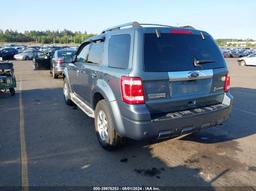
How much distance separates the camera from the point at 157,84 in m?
3.75

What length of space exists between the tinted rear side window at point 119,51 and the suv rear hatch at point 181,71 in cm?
33

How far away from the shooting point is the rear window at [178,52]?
3805mm

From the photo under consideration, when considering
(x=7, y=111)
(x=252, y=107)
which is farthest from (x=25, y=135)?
(x=252, y=107)

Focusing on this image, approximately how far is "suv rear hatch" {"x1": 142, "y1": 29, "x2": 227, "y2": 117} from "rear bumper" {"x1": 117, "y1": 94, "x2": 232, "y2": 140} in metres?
0.14

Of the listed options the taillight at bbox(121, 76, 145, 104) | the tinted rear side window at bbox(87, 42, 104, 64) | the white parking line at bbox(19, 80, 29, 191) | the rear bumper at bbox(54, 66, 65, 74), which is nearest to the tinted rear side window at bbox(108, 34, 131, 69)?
the taillight at bbox(121, 76, 145, 104)

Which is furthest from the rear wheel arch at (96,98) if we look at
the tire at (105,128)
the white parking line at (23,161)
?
the white parking line at (23,161)

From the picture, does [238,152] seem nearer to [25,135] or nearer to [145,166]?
[145,166]

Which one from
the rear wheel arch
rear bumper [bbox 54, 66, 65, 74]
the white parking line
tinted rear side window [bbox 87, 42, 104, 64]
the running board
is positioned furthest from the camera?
rear bumper [bbox 54, 66, 65, 74]

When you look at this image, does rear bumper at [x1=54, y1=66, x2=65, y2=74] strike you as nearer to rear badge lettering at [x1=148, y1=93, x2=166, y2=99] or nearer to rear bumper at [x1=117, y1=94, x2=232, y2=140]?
rear bumper at [x1=117, y1=94, x2=232, y2=140]

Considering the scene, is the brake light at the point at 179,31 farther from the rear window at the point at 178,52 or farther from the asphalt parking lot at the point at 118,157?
the asphalt parking lot at the point at 118,157

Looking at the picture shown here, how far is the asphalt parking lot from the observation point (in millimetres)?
3617

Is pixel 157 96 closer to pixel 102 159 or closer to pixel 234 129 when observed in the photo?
pixel 102 159

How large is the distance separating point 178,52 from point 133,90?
98 centimetres

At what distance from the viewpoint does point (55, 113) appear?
23.6ft
